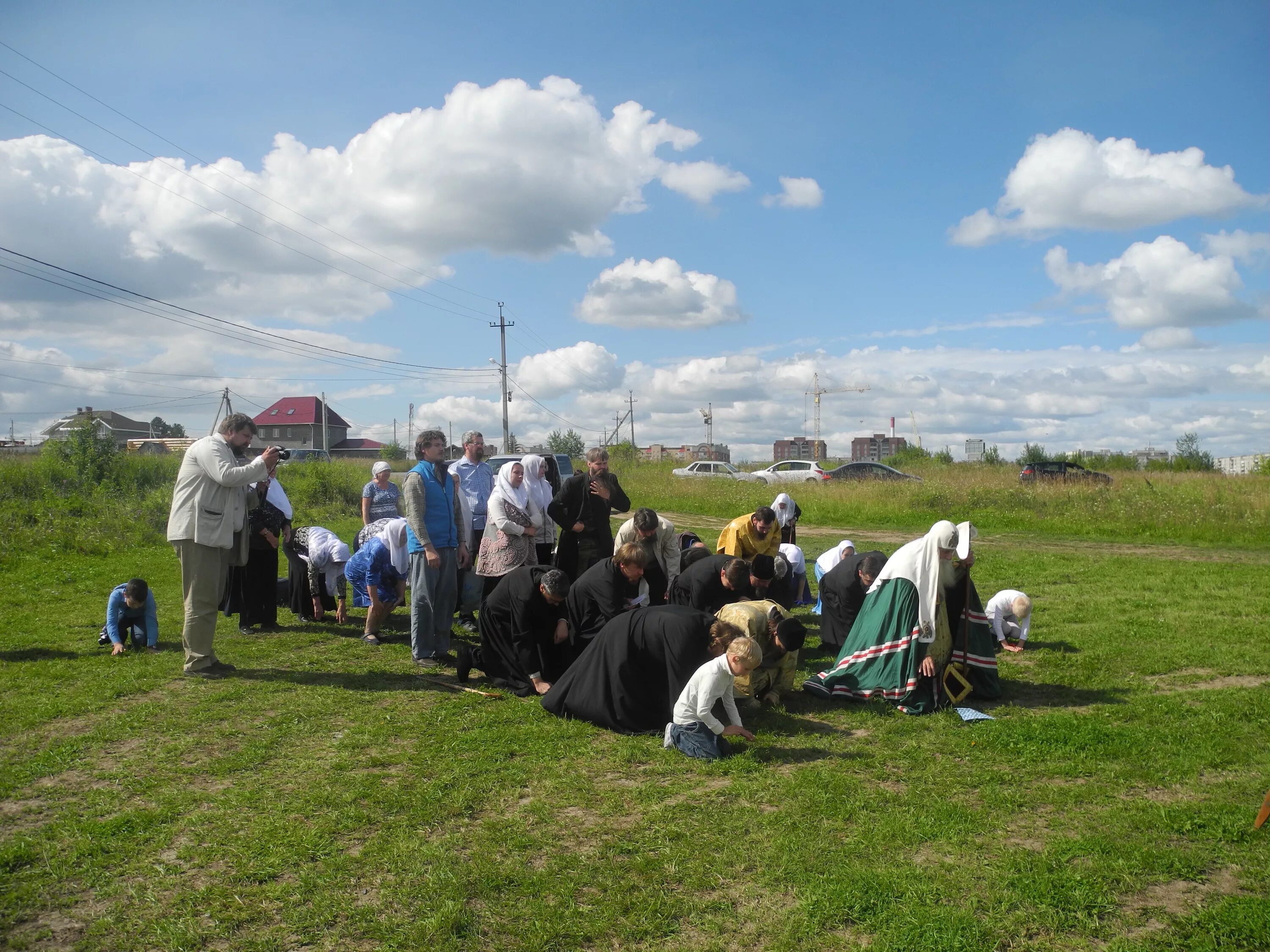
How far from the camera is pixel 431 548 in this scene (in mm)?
6758

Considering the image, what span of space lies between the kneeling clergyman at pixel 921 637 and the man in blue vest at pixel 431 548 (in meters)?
2.94

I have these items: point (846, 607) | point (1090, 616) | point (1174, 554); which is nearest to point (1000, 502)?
point (1174, 554)

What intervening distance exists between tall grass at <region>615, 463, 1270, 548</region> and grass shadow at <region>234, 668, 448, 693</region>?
1525 cm

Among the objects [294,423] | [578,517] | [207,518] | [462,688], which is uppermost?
[294,423]

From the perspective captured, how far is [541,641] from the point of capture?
6.29 m

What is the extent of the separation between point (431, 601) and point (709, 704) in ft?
9.45

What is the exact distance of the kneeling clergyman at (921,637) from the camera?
19.3 ft

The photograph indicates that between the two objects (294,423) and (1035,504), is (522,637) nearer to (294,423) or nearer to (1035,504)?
(1035,504)

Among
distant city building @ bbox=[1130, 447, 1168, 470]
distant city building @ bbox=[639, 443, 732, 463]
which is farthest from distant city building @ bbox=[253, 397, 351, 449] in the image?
distant city building @ bbox=[1130, 447, 1168, 470]

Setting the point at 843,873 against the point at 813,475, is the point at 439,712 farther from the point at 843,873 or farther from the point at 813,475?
the point at 813,475

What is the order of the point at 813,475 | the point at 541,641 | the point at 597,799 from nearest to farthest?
the point at 597,799 < the point at 541,641 < the point at 813,475

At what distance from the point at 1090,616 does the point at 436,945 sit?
8.18m

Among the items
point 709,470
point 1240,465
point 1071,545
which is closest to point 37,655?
point 1071,545

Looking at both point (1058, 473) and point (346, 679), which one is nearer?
point (346, 679)
